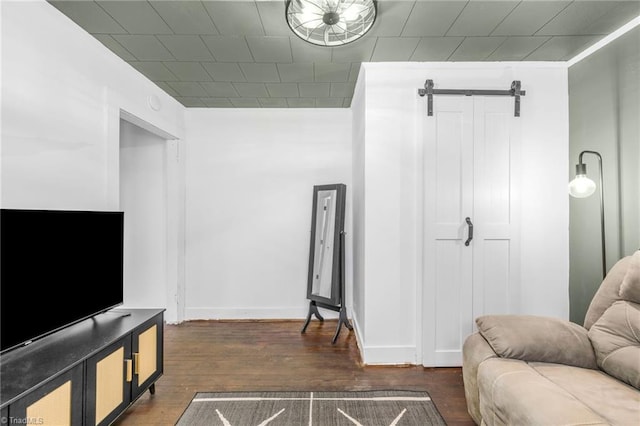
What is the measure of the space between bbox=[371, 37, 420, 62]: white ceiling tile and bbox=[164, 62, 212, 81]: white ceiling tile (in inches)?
58.0

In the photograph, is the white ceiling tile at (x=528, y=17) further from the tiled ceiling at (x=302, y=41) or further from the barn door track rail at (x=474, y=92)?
the barn door track rail at (x=474, y=92)

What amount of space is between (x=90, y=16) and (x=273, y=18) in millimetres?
1150

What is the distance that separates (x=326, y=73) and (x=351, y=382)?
256 cm

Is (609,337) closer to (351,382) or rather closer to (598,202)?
(598,202)

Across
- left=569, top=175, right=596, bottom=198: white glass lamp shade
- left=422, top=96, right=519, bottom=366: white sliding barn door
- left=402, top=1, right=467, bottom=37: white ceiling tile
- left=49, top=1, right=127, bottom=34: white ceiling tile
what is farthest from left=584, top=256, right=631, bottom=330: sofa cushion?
left=49, top=1, right=127, bottom=34: white ceiling tile

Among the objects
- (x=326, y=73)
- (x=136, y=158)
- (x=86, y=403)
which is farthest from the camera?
(x=136, y=158)

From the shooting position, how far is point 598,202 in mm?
2355

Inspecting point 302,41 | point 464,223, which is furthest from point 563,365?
point 302,41

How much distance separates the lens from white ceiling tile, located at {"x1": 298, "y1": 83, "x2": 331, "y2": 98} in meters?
3.12

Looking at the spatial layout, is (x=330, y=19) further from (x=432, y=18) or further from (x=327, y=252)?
(x=327, y=252)

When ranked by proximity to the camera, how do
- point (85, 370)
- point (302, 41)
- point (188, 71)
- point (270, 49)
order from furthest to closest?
point (188, 71) → point (270, 49) → point (302, 41) → point (85, 370)

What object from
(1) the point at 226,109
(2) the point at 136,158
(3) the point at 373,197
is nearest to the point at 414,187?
(3) the point at 373,197

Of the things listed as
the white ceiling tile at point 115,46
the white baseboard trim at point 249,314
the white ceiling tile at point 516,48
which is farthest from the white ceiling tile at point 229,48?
the white baseboard trim at point 249,314

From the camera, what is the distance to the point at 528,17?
206cm
